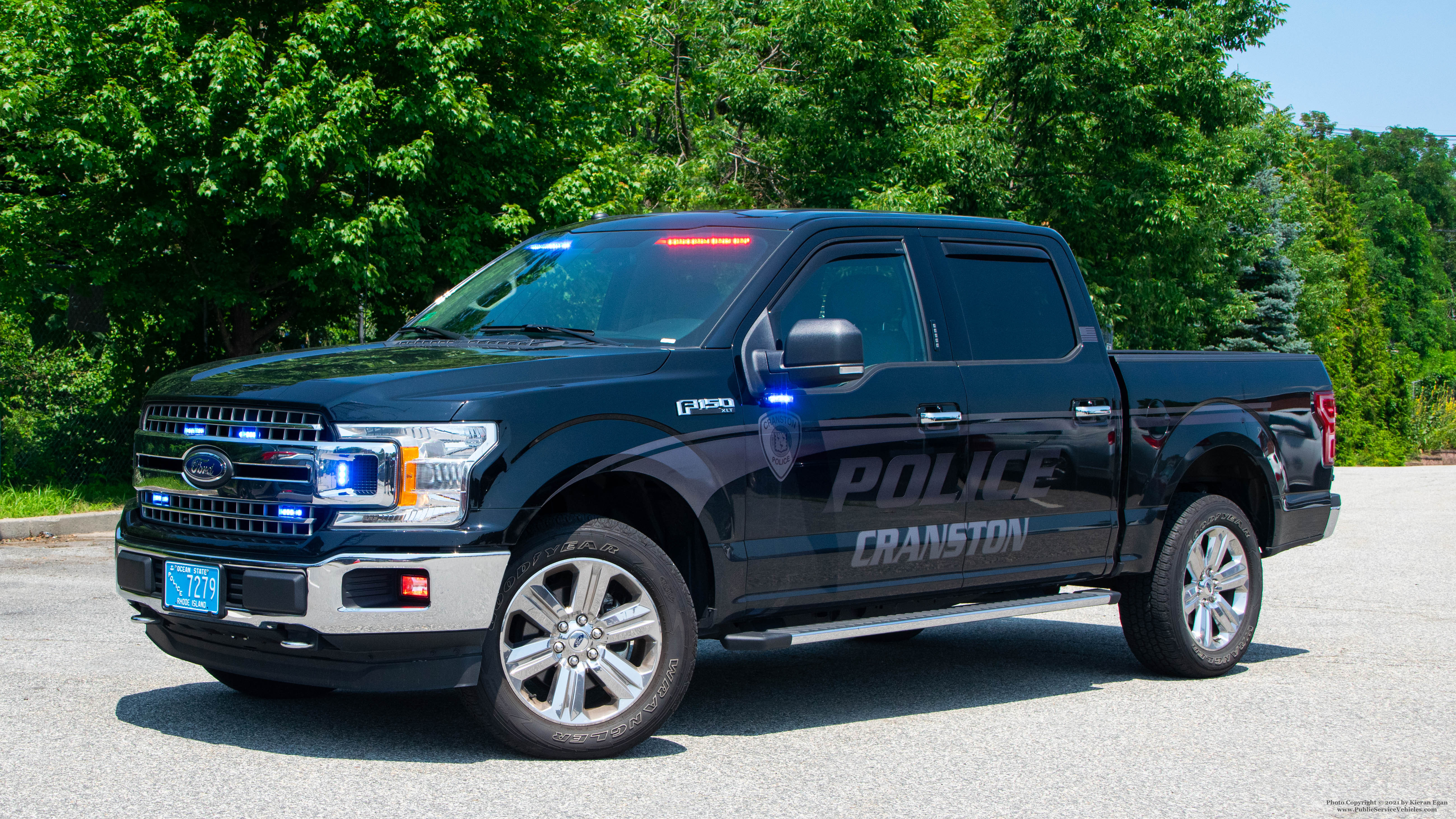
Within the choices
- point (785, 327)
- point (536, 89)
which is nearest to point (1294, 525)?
point (785, 327)

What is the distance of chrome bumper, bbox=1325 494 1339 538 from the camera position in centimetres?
797

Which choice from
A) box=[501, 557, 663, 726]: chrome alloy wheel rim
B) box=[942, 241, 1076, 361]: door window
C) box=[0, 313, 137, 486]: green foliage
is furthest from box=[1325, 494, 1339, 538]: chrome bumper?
box=[0, 313, 137, 486]: green foliage

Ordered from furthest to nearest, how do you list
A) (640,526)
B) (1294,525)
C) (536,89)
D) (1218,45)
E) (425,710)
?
(1218,45) → (536,89) → (1294,525) → (425,710) → (640,526)

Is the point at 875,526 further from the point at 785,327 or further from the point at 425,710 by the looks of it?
→ the point at 425,710

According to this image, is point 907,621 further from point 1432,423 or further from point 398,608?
point 1432,423

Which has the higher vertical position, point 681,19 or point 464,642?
point 681,19

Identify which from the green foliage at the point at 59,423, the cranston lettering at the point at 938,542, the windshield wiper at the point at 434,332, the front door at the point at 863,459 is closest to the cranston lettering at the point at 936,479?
the front door at the point at 863,459

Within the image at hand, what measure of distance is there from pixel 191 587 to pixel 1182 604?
4688 millimetres

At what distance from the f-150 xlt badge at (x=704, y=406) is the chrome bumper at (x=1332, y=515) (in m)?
4.18

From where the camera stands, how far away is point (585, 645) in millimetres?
→ 5039

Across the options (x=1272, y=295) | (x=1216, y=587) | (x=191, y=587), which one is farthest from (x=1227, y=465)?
(x=1272, y=295)

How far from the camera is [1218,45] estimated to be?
106 ft

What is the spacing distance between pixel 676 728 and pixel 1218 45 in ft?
100

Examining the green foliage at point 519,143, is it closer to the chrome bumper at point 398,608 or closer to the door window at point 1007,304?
the door window at point 1007,304
